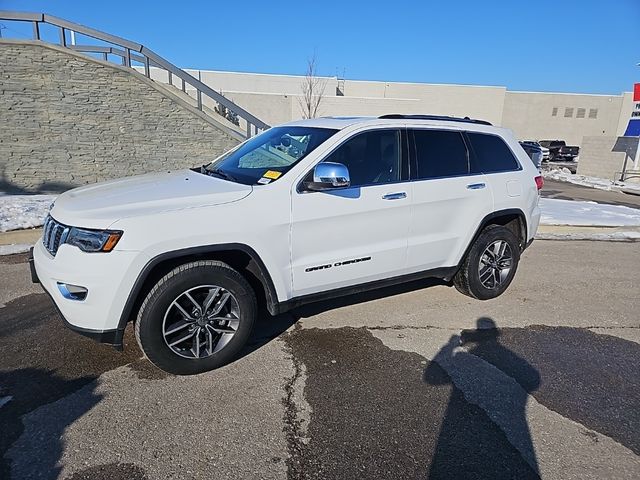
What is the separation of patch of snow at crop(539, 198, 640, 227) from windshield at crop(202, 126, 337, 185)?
7035mm

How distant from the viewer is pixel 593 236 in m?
7.98

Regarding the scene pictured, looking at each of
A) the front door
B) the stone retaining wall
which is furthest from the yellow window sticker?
the stone retaining wall

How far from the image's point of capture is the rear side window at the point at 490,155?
14.5 ft

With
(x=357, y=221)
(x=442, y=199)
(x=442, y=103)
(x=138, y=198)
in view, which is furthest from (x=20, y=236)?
(x=442, y=103)

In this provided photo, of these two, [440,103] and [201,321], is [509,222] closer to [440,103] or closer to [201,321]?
[201,321]

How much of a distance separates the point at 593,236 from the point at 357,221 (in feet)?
21.8

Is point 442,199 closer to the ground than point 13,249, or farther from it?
farther from it

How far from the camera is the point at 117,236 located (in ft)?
8.84

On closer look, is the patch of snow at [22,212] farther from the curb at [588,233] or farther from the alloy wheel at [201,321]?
the curb at [588,233]

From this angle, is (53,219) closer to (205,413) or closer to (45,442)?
(45,442)

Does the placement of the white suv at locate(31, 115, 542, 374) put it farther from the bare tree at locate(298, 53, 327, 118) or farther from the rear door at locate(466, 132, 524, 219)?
the bare tree at locate(298, 53, 327, 118)

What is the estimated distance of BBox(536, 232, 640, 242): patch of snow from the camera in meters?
7.86

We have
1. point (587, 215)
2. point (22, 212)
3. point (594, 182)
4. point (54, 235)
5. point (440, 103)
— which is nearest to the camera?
point (54, 235)

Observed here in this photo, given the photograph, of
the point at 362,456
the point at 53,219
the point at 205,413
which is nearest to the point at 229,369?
the point at 205,413
